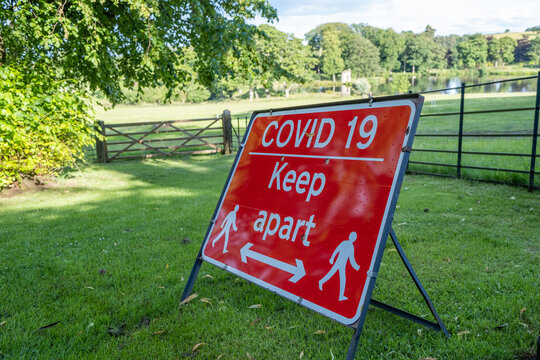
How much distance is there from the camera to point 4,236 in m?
5.10

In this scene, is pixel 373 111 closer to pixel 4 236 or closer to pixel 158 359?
pixel 158 359

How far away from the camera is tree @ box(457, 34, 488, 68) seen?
12975cm

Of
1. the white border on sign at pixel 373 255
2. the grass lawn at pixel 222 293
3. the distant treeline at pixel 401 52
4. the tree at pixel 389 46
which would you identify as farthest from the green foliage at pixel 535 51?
the white border on sign at pixel 373 255

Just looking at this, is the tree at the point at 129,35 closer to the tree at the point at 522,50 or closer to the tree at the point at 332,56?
the tree at the point at 332,56

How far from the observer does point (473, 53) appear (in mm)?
130250

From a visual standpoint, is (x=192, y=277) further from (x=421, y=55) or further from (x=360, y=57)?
(x=421, y=55)

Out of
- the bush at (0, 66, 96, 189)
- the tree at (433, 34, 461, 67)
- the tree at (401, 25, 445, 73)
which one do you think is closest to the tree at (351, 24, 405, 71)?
the tree at (401, 25, 445, 73)

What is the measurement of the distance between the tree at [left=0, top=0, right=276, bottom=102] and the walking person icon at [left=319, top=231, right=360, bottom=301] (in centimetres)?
659

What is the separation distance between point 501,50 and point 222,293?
159m

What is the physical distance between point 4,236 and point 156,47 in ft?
15.6

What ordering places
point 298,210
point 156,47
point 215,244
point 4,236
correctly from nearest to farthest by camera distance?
point 298,210 → point 215,244 → point 4,236 → point 156,47

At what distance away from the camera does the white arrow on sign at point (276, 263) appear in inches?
94.2

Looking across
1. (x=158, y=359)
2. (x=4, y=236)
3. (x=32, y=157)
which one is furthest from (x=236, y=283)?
(x=32, y=157)

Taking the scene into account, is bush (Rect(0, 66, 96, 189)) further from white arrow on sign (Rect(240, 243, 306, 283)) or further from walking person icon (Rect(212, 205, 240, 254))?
white arrow on sign (Rect(240, 243, 306, 283))
